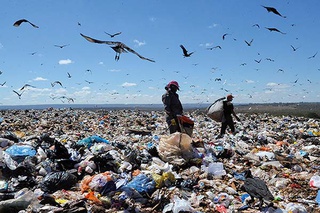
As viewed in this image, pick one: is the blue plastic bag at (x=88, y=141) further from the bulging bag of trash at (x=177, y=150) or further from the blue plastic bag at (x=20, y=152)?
the bulging bag of trash at (x=177, y=150)

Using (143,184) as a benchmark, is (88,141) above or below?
above

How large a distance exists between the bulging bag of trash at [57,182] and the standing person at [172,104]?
2174 mm

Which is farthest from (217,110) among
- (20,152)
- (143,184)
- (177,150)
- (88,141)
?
(20,152)

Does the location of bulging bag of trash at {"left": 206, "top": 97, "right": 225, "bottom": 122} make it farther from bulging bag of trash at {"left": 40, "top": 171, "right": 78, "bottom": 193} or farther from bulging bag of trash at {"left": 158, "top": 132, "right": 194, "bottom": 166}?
bulging bag of trash at {"left": 40, "top": 171, "right": 78, "bottom": 193}

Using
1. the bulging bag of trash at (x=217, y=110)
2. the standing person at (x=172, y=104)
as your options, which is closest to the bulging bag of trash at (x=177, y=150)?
the standing person at (x=172, y=104)

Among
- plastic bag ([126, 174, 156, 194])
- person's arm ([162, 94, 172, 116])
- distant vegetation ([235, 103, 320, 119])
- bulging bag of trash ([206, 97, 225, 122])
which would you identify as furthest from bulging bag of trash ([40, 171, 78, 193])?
distant vegetation ([235, 103, 320, 119])

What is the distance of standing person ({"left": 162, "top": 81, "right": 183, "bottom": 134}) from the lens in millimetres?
4819

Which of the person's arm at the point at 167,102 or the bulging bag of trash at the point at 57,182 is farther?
the person's arm at the point at 167,102

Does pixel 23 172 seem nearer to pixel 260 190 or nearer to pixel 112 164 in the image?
pixel 112 164

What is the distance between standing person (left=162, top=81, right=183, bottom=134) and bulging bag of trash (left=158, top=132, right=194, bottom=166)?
0.68m

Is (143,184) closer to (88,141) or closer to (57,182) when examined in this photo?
(57,182)

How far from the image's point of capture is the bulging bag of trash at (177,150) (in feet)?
13.5

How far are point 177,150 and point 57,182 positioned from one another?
5.91 ft

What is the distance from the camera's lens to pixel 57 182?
3.12m
